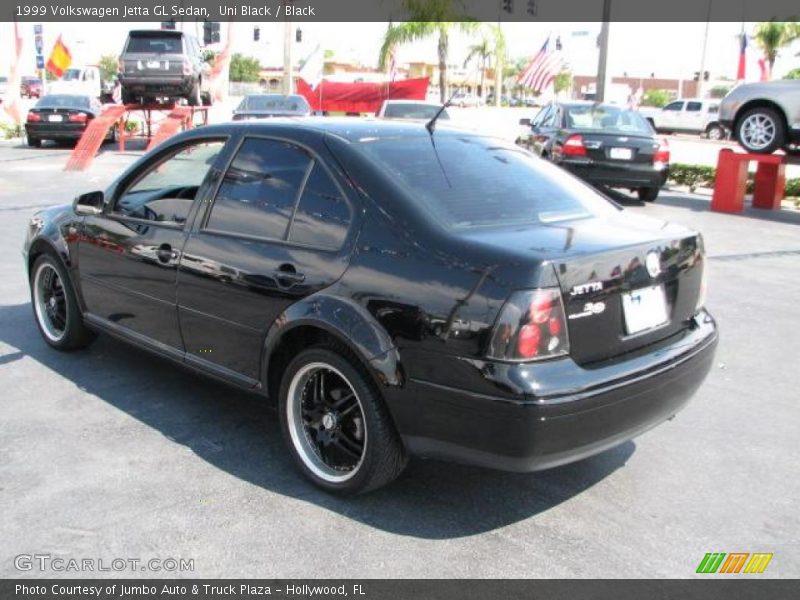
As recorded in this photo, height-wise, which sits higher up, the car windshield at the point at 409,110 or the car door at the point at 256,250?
the car windshield at the point at 409,110

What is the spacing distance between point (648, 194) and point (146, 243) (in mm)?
11746

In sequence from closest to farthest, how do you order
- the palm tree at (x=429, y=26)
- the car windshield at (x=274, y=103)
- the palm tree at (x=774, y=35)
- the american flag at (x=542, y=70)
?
1. the car windshield at (x=274, y=103)
2. the american flag at (x=542, y=70)
3. the palm tree at (x=429, y=26)
4. the palm tree at (x=774, y=35)

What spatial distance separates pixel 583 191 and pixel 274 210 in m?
1.61

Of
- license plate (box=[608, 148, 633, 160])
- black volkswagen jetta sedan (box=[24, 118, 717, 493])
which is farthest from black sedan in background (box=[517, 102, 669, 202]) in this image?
black volkswagen jetta sedan (box=[24, 118, 717, 493])

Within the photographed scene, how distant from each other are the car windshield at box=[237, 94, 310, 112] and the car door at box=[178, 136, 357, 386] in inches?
596

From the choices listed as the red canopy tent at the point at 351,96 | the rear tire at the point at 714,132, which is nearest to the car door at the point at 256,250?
the red canopy tent at the point at 351,96

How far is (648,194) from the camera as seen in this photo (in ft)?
47.6

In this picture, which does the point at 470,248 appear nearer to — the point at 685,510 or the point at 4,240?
the point at 685,510

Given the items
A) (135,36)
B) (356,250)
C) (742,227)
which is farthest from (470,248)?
(135,36)

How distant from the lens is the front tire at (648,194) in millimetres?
14383

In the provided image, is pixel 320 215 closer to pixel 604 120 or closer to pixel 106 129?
pixel 604 120

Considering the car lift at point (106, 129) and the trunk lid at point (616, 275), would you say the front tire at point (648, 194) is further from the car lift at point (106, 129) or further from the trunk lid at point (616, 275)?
the trunk lid at point (616, 275)

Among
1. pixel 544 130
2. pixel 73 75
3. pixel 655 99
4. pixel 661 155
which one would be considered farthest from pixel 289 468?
pixel 655 99

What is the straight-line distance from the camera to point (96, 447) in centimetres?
404
